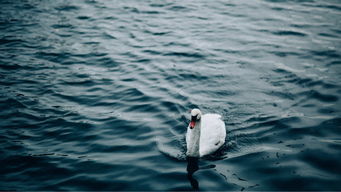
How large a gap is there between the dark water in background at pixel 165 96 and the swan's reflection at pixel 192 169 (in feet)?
0.34

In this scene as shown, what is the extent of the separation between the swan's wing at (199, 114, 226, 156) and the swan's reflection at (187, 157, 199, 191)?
274mm

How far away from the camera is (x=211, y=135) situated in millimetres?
7527

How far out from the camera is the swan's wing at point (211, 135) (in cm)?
734

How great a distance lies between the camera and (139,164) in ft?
22.8

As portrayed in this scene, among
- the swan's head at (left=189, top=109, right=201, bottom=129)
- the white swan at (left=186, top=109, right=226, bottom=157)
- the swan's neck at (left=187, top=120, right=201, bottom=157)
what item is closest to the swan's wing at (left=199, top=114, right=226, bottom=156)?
the white swan at (left=186, top=109, right=226, bottom=157)

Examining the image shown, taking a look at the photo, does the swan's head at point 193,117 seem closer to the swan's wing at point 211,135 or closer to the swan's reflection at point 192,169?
the swan's wing at point 211,135

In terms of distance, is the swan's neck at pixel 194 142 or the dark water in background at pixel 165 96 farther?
the swan's neck at pixel 194 142

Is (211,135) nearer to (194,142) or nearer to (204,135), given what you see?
(204,135)

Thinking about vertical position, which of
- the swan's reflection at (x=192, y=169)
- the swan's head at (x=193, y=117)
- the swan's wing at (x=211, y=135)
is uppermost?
the swan's head at (x=193, y=117)

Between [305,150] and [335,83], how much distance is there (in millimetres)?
3976

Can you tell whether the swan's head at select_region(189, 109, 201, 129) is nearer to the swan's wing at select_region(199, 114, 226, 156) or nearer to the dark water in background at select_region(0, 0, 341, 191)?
the swan's wing at select_region(199, 114, 226, 156)

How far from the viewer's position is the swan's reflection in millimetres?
6283

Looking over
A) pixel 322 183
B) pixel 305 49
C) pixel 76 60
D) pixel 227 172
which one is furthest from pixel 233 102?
pixel 76 60

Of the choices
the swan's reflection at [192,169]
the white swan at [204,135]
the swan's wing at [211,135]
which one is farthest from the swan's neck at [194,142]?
the swan's wing at [211,135]
